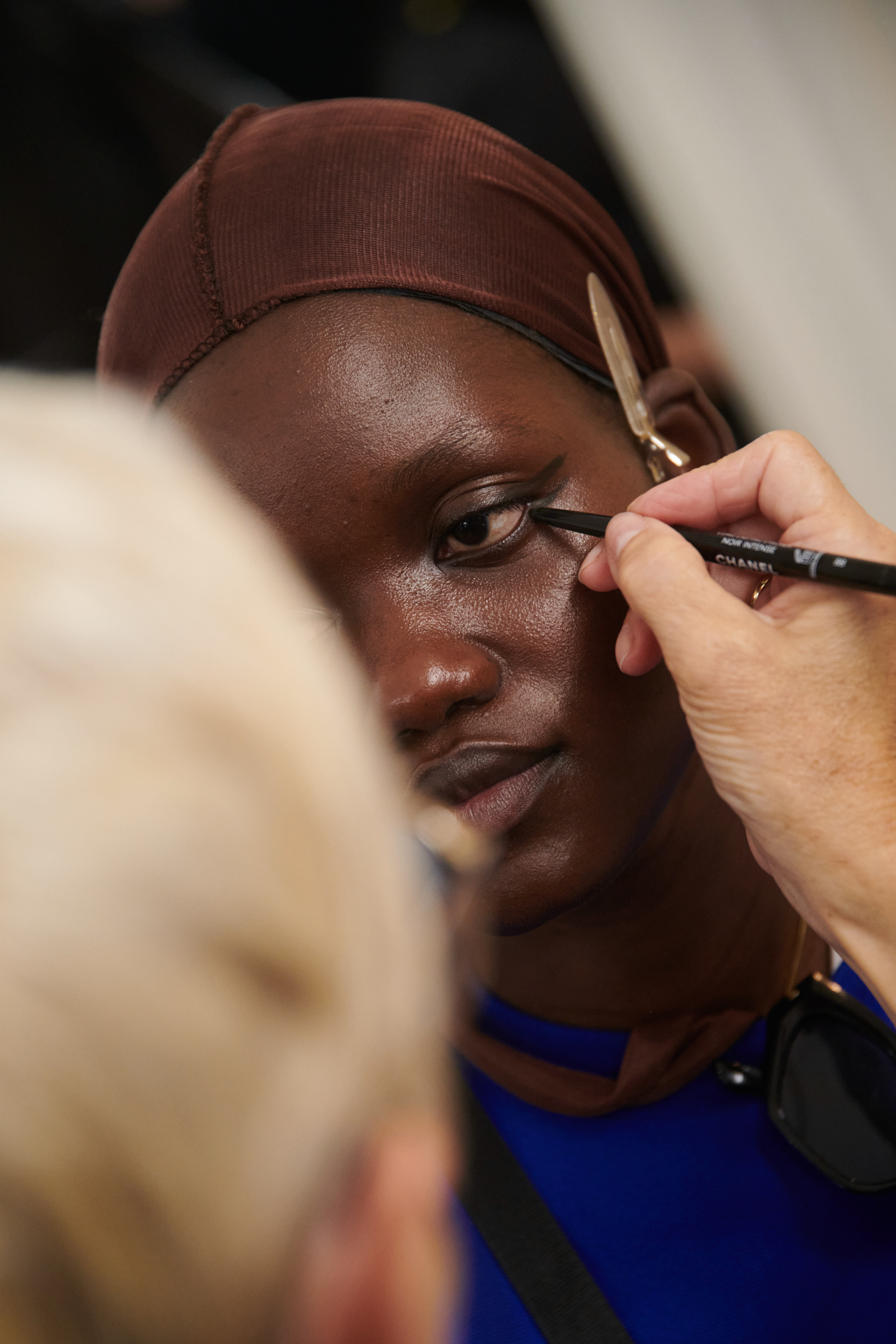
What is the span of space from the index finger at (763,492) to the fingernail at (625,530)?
0.04 m

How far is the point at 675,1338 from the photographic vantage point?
0.81 m

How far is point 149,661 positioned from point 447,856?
1.82ft

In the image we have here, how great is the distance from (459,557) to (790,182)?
34.0 inches

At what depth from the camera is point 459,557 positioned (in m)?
0.87

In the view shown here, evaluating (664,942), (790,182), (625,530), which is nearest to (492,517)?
(625,530)

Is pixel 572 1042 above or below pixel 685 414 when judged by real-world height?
below

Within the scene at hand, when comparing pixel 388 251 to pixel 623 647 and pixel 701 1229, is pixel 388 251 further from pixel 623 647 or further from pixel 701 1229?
pixel 701 1229

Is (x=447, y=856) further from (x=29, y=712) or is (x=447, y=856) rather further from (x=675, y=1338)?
(x=29, y=712)

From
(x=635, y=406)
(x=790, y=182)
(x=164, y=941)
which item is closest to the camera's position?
(x=164, y=941)

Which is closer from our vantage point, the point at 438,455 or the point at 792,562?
the point at 792,562

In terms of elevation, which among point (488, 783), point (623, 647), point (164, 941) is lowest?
point (488, 783)

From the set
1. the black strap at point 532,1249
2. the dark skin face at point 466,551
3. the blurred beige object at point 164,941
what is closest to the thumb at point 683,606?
the dark skin face at point 466,551

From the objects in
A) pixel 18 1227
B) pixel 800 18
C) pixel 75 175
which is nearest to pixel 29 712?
pixel 18 1227

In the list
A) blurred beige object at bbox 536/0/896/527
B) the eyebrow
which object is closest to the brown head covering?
the eyebrow
